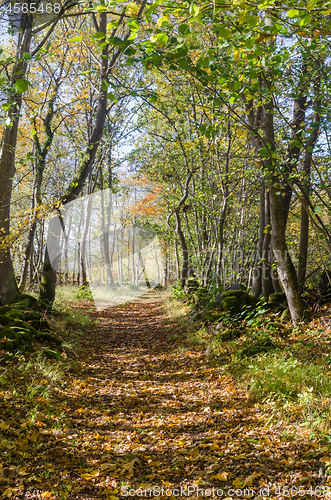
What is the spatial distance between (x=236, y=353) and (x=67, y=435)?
11.2ft

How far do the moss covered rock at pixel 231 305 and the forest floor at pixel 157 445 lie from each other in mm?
1723

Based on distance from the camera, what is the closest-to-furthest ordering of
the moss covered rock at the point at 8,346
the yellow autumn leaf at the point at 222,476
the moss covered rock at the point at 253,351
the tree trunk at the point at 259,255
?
1. the yellow autumn leaf at the point at 222,476
2. the moss covered rock at the point at 8,346
3. the moss covered rock at the point at 253,351
4. the tree trunk at the point at 259,255

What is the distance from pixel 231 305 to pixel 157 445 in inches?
167

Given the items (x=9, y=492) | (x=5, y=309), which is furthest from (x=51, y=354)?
(x=9, y=492)

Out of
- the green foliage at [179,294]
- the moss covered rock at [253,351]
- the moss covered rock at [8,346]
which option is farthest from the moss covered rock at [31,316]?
the green foliage at [179,294]

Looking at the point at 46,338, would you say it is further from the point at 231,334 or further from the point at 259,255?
the point at 259,255

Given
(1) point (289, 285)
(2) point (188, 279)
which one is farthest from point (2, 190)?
(2) point (188, 279)

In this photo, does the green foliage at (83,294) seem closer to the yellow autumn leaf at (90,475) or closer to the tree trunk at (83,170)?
the tree trunk at (83,170)

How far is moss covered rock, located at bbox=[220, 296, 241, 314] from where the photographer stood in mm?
7461

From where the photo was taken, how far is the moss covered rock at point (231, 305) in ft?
24.5

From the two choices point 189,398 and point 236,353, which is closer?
point 189,398

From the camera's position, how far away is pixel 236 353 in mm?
5969

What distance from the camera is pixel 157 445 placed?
148 inches

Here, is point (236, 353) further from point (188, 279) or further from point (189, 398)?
point (188, 279)
